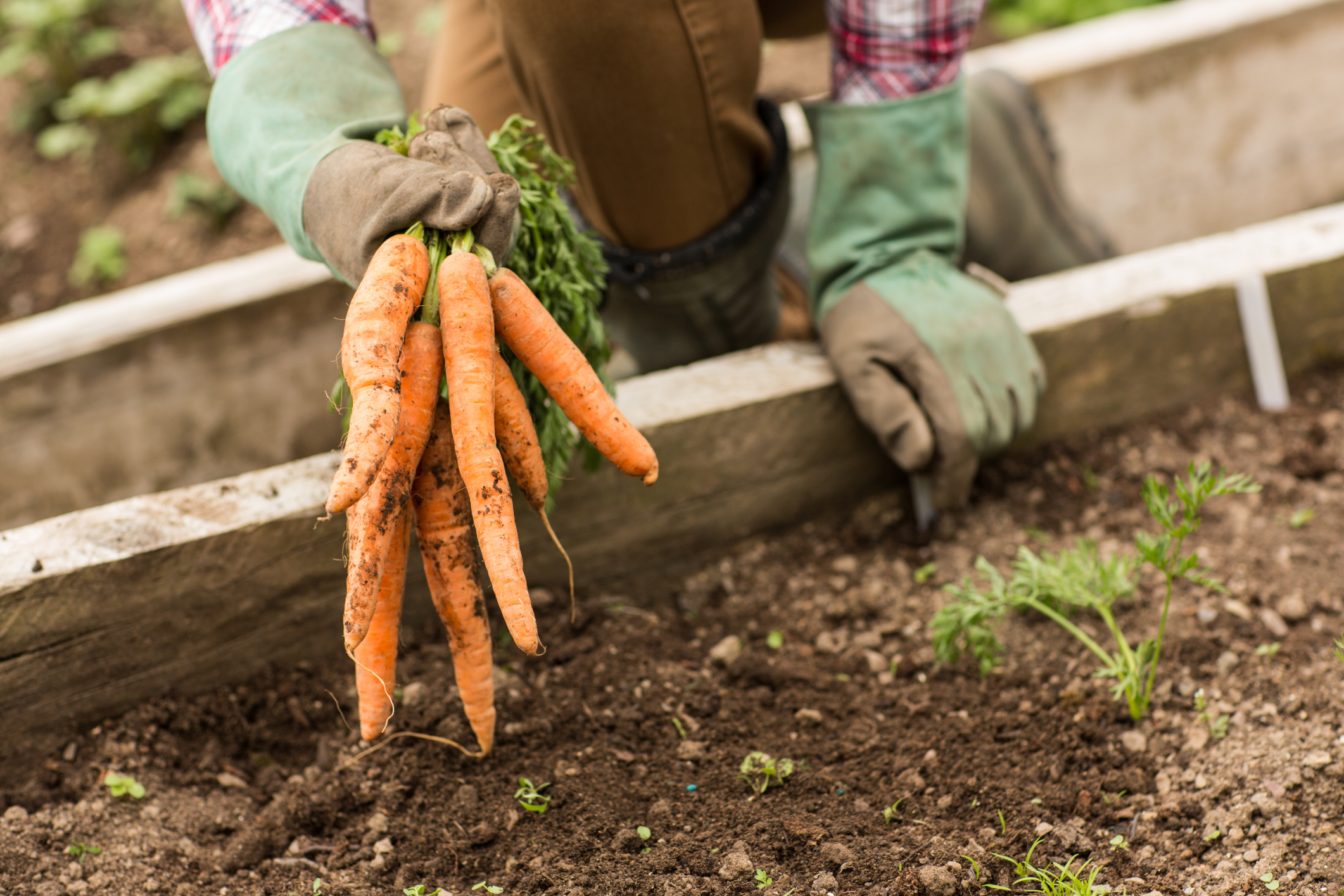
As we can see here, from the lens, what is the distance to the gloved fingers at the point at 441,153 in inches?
54.2

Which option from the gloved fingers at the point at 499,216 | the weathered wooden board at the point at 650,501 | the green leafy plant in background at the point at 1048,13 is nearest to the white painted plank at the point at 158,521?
the weathered wooden board at the point at 650,501

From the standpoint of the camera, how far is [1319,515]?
188 centimetres

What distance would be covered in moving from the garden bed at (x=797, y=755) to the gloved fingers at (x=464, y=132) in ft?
2.75

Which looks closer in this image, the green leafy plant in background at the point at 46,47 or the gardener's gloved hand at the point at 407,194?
the gardener's gloved hand at the point at 407,194

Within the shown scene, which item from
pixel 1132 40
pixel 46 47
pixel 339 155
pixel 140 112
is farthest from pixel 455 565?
pixel 46 47

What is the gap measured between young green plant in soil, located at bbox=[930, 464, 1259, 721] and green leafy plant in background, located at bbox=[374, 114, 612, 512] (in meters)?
0.67

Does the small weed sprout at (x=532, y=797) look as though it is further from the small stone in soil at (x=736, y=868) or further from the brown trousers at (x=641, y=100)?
the brown trousers at (x=641, y=100)

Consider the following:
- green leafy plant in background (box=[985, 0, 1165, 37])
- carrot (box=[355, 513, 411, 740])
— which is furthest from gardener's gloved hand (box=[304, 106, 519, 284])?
green leafy plant in background (box=[985, 0, 1165, 37])

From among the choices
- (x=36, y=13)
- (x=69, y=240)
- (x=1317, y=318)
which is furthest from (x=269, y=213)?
(x=36, y=13)

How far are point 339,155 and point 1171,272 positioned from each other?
1665mm

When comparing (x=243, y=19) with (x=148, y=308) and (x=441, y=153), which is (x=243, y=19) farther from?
(x=148, y=308)

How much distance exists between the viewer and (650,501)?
1.91m

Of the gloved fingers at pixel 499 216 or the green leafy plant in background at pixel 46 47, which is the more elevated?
the green leafy plant in background at pixel 46 47

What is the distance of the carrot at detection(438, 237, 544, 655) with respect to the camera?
128cm
